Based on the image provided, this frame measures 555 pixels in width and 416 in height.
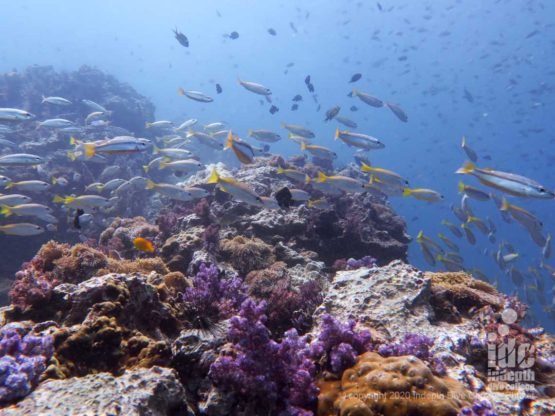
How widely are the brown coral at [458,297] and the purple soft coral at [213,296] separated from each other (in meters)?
2.46

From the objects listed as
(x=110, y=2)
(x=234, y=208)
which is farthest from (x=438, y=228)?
(x=110, y=2)

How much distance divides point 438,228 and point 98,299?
96.3m

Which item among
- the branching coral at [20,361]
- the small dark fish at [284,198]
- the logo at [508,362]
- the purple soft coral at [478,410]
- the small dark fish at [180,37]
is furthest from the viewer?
the small dark fish at [180,37]

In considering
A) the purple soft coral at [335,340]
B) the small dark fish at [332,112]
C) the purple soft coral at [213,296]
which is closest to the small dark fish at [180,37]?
the small dark fish at [332,112]

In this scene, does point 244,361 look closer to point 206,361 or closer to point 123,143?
point 206,361

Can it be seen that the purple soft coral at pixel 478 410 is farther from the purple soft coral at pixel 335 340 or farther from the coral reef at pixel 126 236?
the coral reef at pixel 126 236

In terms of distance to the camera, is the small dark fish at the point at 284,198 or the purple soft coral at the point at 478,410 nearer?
the purple soft coral at the point at 478,410

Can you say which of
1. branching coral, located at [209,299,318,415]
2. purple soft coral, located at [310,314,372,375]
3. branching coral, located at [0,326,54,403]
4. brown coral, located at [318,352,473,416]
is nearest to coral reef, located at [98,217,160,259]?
branching coral, located at [0,326,54,403]

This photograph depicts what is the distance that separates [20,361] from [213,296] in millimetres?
1752

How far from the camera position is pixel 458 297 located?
15.6 ft

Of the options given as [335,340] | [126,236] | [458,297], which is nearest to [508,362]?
[458,297]

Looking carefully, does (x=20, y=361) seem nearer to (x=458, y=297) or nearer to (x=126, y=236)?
(x=458, y=297)

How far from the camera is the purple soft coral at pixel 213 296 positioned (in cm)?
368

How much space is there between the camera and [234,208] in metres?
8.07
